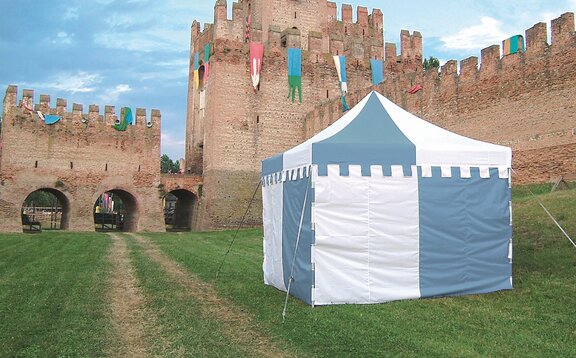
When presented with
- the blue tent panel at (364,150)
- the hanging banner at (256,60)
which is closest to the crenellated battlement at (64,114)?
the hanging banner at (256,60)

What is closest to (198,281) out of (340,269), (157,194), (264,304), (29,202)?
(264,304)

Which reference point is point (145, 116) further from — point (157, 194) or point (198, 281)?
point (198, 281)

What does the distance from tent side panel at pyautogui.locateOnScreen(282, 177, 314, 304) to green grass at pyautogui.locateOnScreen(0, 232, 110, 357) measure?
2452 mm

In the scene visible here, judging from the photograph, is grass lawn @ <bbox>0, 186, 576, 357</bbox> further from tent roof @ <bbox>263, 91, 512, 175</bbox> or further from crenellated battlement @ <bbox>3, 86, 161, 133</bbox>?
crenellated battlement @ <bbox>3, 86, 161, 133</bbox>

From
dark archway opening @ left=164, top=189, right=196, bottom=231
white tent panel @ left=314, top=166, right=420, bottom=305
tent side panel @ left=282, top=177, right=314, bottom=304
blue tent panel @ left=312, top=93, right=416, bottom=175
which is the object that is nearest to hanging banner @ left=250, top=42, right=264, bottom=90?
dark archway opening @ left=164, top=189, right=196, bottom=231

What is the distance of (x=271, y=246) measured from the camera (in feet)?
28.6

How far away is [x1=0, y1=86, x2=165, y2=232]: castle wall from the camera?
25.5 metres

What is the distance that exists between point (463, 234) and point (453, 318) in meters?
1.64

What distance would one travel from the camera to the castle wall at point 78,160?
25.5 meters

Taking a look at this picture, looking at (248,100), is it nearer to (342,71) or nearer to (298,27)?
(342,71)

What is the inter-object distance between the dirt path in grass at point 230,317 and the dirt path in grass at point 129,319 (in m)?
0.70

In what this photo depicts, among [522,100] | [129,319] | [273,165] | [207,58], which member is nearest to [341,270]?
[273,165]

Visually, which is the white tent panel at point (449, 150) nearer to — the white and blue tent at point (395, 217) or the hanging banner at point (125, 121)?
the white and blue tent at point (395, 217)

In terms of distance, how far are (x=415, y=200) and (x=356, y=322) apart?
203 cm
